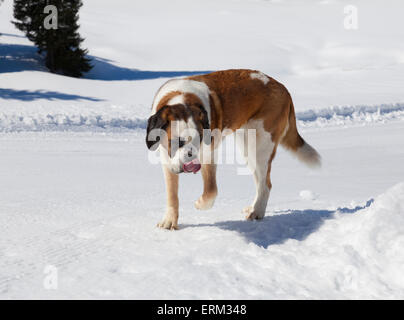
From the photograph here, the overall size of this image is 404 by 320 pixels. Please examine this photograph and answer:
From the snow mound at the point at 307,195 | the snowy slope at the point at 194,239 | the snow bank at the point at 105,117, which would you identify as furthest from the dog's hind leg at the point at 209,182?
the snow bank at the point at 105,117

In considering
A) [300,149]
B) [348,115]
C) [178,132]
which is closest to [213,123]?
[178,132]

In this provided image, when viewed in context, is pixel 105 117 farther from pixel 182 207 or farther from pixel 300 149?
pixel 300 149

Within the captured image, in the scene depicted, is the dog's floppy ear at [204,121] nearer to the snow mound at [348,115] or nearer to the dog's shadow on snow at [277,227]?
the dog's shadow on snow at [277,227]

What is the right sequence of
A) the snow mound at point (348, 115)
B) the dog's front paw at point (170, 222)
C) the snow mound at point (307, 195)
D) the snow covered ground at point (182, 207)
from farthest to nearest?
the snow mound at point (348, 115)
the snow mound at point (307, 195)
the dog's front paw at point (170, 222)
the snow covered ground at point (182, 207)

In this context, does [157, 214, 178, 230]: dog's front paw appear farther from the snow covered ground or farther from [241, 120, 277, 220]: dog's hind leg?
[241, 120, 277, 220]: dog's hind leg

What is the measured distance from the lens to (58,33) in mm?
18875

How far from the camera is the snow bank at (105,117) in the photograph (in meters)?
9.90

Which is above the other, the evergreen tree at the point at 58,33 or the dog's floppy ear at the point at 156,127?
the evergreen tree at the point at 58,33

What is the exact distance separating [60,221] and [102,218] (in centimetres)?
35

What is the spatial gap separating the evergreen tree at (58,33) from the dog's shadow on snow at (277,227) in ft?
54.3

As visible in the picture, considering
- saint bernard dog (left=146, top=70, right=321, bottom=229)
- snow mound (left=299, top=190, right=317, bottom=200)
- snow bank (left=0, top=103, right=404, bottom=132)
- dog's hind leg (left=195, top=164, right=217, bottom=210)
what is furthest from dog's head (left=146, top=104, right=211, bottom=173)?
snow bank (left=0, top=103, right=404, bottom=132)
